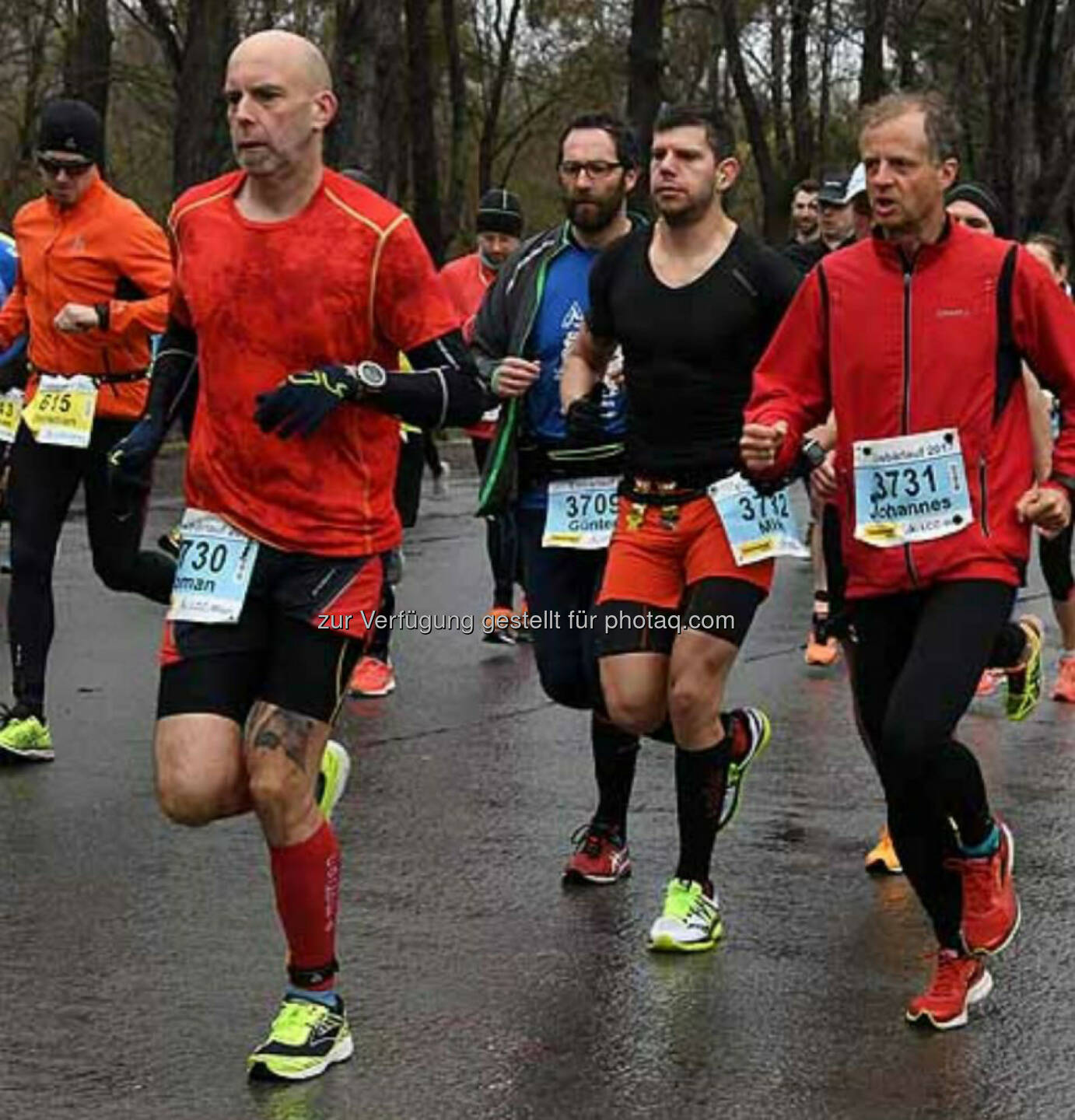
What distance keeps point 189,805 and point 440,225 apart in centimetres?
2696

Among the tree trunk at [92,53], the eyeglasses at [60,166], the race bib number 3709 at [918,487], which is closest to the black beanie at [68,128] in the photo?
the eyeglasses at [60,166]

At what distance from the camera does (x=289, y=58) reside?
17.2ft

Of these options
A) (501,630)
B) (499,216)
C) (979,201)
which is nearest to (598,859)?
(979,201)

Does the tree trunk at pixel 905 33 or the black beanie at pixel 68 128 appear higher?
the tree trunk at pixel 905 33

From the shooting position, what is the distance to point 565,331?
23.1ft

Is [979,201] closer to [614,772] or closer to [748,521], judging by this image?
[748,521]

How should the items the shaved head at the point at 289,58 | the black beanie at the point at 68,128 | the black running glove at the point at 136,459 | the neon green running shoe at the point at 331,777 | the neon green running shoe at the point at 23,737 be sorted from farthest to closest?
the black beanie at the point at 68,128, the neon green running shoe at the point at 23,737, the black running glove at the point at 136,459, the neon green running shoe at the point at 331,777, the shaved head at the point at 289,58

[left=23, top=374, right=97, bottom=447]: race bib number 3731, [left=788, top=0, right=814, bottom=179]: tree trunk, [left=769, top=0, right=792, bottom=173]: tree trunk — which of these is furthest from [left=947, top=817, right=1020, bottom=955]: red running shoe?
[left=769, top=0, right=792, bottom=173]: tree trunk

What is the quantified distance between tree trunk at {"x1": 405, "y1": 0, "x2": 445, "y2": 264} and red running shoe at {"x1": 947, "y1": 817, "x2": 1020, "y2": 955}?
25515 mm

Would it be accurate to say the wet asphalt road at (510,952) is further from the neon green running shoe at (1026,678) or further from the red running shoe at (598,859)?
the neon green running shoe at (1026,678)

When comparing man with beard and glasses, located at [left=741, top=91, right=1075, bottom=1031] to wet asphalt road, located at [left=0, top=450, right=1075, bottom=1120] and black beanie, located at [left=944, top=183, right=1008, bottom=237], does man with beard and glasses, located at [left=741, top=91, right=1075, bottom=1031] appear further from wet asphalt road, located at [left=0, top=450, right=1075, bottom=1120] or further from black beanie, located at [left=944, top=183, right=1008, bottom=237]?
black beanie, located at [left=944, top=183, right=1008, bottom=237]

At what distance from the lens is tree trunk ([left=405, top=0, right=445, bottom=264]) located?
31016mm

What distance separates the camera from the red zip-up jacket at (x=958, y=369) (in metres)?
5.44

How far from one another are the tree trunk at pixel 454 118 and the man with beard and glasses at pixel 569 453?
31696mm
